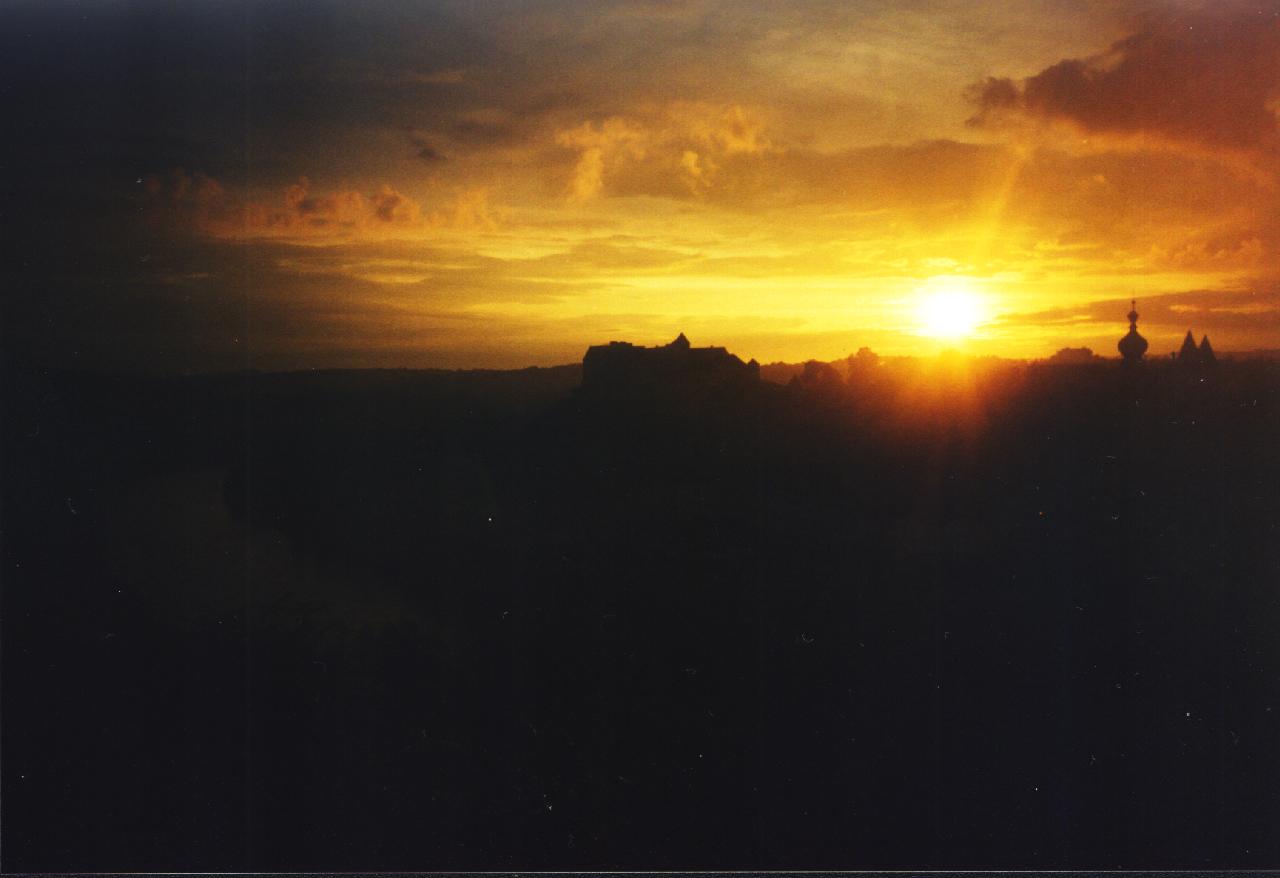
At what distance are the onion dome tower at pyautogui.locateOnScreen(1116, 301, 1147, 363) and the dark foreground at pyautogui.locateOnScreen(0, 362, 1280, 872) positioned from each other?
0.33 feet

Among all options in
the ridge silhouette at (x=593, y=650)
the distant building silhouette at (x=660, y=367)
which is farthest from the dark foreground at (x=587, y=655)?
the distant building silhouette at (x=660, y=367)

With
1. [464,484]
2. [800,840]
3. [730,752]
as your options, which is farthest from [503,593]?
[800,840]

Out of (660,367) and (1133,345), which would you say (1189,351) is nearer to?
(1133,345)

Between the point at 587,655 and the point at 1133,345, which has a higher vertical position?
the point at 1133,345

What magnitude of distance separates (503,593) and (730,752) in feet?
3.69

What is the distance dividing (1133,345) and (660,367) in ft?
6.23

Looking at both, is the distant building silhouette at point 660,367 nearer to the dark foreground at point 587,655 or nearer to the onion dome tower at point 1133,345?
the dark foreground at point 587,655

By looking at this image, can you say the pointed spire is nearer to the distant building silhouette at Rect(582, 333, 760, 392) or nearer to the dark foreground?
Result: the dark foreground

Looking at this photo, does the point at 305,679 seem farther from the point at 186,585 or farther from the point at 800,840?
the point at 800,840

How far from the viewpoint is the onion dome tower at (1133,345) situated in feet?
9.64

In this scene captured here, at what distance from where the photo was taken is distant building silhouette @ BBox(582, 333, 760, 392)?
9.89 feet

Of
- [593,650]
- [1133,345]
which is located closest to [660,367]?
[593,650]

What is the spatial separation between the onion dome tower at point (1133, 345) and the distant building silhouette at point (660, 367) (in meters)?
1.56

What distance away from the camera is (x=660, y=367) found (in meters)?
3.02
